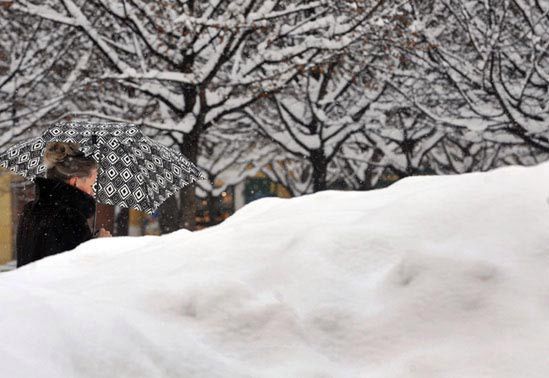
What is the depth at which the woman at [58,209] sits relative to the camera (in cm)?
436

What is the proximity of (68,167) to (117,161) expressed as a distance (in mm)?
1171

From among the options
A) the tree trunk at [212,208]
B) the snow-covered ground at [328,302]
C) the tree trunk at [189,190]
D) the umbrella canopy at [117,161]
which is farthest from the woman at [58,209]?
the tree trunk at [212,208]

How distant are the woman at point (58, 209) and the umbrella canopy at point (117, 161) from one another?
983 mm

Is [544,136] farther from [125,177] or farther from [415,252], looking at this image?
[415,252]

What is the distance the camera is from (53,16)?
11.5 metres

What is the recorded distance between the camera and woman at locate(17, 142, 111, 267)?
436 cm

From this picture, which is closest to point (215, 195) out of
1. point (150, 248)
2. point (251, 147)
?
point (251, 147)

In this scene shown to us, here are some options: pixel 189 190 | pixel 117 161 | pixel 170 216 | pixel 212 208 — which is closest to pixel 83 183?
pixel 117 161

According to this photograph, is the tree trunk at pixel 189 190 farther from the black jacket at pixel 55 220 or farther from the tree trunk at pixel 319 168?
the black jacket at pixel 55 220

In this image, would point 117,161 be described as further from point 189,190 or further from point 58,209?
point 189,190

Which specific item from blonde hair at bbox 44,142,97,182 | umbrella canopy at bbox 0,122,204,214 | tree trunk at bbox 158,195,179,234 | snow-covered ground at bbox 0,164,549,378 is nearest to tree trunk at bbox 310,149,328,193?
tree trunk at bbox 158,195,179,234

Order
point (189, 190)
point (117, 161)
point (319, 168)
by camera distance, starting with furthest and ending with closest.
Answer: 1. point (319, 168)
2. point (189, 190)
3. point (117, 161)

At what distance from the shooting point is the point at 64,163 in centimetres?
441

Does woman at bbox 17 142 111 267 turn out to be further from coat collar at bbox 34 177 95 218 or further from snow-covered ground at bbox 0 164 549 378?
snow-covered ground at bbox 0 164 549 378
